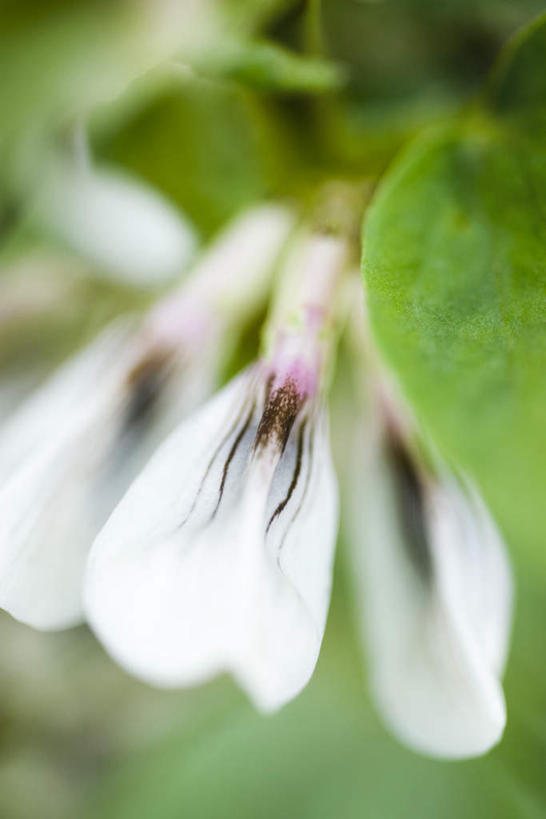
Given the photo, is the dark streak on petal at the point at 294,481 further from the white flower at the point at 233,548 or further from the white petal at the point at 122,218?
the white petal at the point at 122,218

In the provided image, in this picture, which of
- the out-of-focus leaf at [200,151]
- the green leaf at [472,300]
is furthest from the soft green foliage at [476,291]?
the out-of-focus leaf at [200,151]

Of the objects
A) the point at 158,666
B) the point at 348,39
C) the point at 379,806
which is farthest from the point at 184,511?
the point at 379,806

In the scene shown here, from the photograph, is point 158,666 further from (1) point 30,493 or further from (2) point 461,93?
(2) point 461,93

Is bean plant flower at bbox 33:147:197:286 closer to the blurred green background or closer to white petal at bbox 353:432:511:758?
the blurred green background

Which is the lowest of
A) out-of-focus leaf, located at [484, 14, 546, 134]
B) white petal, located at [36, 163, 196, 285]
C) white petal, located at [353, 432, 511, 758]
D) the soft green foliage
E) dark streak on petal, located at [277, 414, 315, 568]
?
white petal, located at [353, 432, 511, 758]

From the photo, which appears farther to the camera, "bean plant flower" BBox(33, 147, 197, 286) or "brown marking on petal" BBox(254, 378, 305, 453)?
"bean plant flower" BBox(33, 147, 197, 286)

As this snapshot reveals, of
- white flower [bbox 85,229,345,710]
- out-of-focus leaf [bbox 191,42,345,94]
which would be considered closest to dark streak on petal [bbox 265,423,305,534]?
white flower [bbox 85,229,345,710]

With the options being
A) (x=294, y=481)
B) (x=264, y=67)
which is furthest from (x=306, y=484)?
(x=264, y=67)
